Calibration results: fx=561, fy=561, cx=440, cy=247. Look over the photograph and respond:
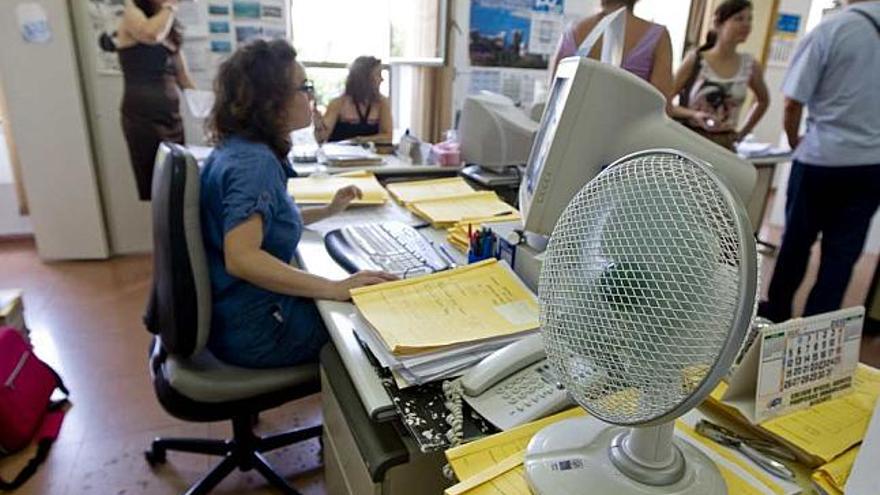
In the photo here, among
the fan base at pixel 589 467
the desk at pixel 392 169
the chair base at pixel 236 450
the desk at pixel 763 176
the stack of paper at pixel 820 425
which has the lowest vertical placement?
the chair base at pixel 236 450

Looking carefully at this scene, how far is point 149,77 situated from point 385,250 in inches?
91.0

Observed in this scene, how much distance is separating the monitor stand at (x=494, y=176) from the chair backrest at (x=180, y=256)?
3.68ft

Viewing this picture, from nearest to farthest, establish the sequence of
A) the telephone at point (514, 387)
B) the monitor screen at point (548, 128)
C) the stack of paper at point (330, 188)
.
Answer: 1. the telephone at point (514, 387)
2. the monitor screen at point (548, 128)
3. the stack of paper at point (330, 188)

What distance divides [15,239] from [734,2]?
13.3 feet

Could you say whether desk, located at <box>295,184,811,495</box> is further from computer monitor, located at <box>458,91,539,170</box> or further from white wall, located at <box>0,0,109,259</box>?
white wall, located at <box>0,0,109,259</box>

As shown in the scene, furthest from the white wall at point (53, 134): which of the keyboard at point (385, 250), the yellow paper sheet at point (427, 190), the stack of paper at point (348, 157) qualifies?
the keyboard at point (385, 250)

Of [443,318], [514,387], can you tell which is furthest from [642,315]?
[443,318]

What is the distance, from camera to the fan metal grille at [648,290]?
47 centimetres

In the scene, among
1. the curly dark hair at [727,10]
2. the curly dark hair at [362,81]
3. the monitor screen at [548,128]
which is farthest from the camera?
the curly dark hair at [362,81]

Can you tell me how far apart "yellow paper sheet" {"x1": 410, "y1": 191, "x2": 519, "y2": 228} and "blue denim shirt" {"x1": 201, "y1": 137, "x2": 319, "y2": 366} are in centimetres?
43

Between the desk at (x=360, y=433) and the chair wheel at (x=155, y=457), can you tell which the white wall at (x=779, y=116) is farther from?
the chair wheel at (x=155, y=457)

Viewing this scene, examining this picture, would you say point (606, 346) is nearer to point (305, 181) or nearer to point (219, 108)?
point (219, 108)

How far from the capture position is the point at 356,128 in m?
3.12

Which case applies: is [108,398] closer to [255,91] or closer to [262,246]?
[262,246]
